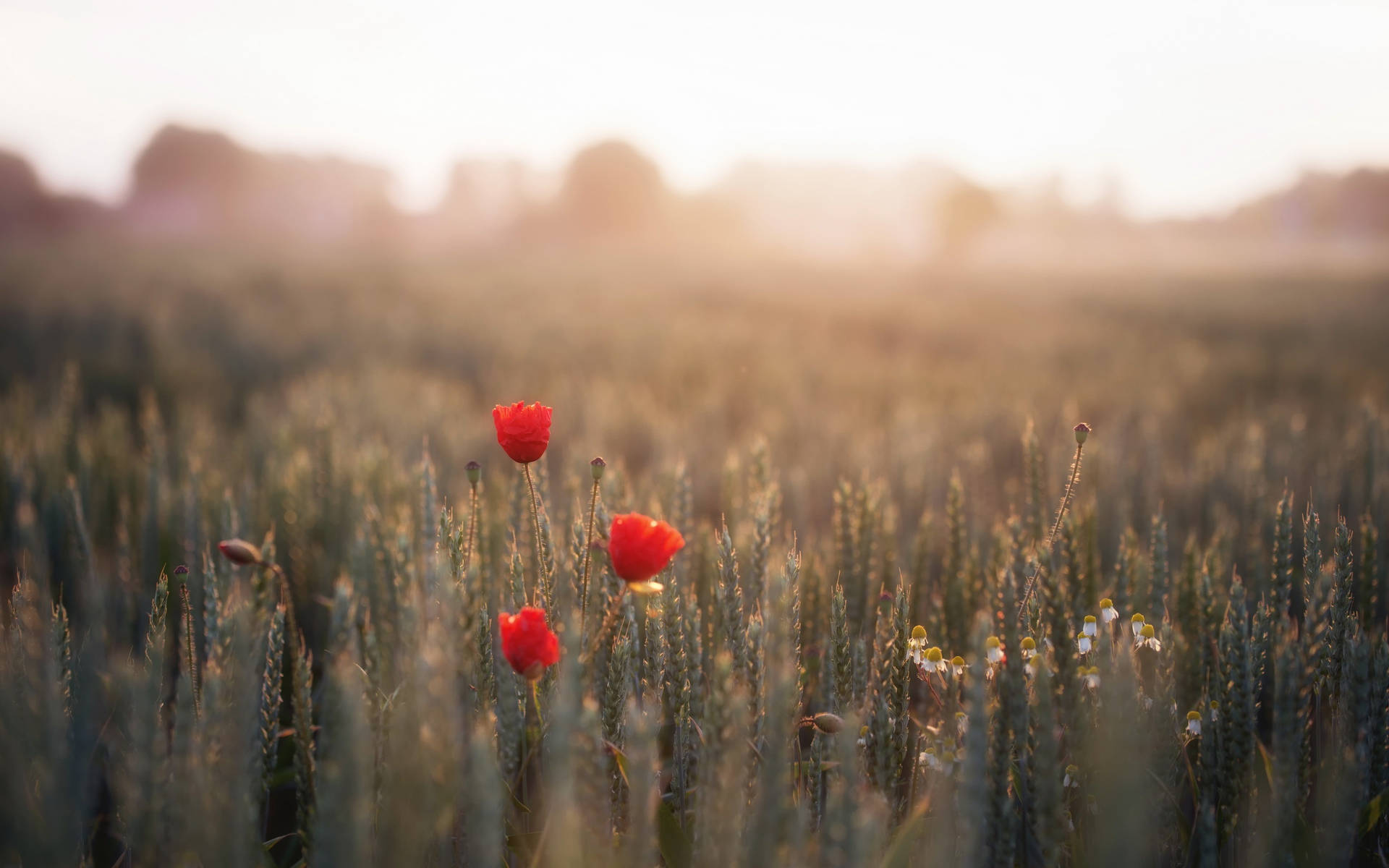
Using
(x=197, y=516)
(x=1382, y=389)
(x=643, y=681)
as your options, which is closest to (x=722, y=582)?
(x=643, y=681)

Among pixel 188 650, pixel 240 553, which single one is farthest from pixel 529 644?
pixel 188 650

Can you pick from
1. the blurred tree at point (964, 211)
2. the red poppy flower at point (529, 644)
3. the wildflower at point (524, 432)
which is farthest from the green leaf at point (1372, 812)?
the blurred tree at point (964, 211)

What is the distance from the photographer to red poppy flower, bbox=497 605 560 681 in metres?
0.98

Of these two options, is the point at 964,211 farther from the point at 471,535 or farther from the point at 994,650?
the point at 471,535

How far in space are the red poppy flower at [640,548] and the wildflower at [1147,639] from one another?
0.80 meters

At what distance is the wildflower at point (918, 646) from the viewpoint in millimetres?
1312

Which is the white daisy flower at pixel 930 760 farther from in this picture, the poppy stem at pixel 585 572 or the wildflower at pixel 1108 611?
the poppy stem at pixel 585 572

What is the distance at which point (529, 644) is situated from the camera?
988 mm

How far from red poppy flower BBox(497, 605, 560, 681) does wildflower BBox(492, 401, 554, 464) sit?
308 mm

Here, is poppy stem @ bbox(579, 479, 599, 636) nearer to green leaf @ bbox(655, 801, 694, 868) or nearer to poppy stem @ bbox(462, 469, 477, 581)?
poppy stem @ bbox(462, 469, 477, 581)

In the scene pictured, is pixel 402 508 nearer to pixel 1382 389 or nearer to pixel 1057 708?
pixel 1057 708

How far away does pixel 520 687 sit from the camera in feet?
4.19

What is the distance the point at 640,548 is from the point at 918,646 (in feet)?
1.97

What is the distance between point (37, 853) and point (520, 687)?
634mm
